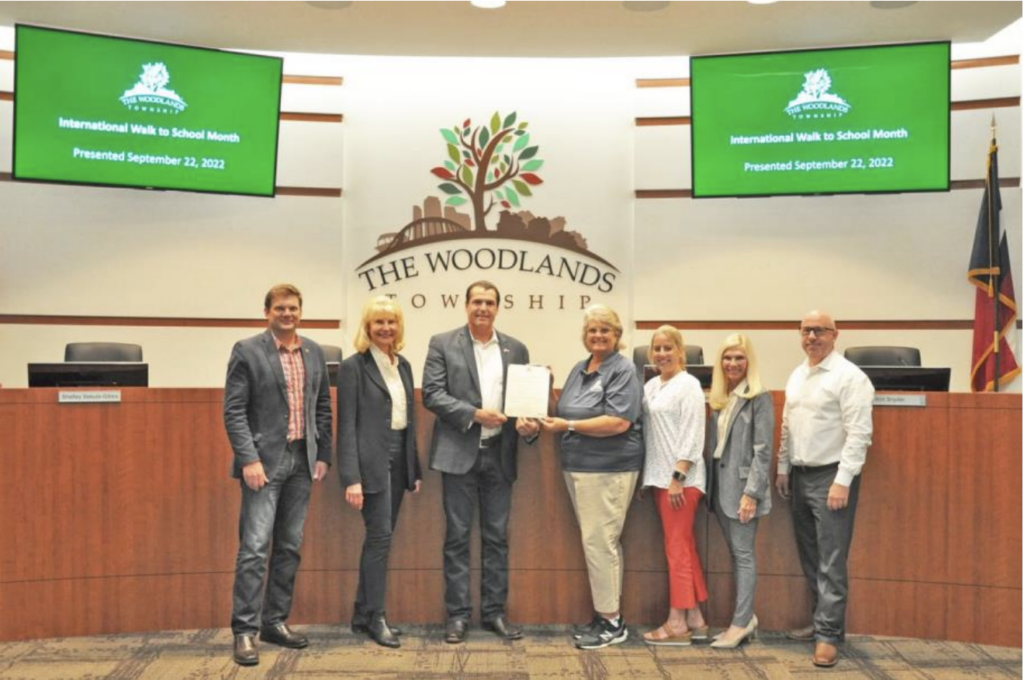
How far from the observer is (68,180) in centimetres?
615

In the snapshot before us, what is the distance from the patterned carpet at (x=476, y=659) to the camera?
155 inches

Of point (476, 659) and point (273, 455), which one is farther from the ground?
point (273, 455)

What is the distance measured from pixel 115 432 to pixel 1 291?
281cm

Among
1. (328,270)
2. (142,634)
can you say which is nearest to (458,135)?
(328,270)

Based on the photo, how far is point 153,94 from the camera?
6266 millimetres

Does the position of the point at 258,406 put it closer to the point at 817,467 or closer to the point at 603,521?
the point at 603,521

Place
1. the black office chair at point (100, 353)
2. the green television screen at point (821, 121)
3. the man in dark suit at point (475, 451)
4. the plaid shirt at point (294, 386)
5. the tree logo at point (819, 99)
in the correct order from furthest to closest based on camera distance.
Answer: the tree logo at point (819, 99)
the green television screen at point (821, 121)
the black office chair at point (100, 353)
the man in dark suit at point (475, 451)
the plaid shirt at point (294, 386)

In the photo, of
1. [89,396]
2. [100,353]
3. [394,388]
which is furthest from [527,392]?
[100,353]

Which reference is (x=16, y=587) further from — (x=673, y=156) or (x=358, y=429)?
(x=673, y=156)

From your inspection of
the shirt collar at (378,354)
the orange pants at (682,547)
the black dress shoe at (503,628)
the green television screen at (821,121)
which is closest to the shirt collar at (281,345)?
the shirt collar at (378,354)

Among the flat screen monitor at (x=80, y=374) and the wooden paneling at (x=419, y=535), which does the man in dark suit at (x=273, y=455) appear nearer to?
the wooden paneling at (x=419, y=535)

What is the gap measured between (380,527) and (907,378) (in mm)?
2572

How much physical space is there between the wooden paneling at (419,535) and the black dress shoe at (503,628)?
0.58ft

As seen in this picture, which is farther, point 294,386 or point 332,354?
point 332,354
